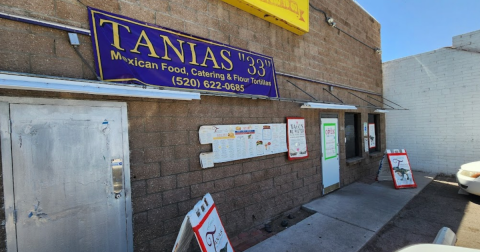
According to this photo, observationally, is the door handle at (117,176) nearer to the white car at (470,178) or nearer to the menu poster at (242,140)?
the menu poster at (242,140)

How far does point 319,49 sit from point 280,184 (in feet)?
12.1

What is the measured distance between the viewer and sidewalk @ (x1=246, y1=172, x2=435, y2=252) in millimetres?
3303

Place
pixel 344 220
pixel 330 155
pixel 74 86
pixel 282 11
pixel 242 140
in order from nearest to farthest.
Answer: pixel 74 86 < pixel 242 140 < pixel 344 220 < pixel 282 11 < pixel 330 155

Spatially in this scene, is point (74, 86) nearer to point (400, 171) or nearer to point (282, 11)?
point (282, 11)

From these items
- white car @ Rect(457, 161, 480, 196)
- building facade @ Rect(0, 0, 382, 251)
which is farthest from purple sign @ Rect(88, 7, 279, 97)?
white car @ Rect(457, 161, 480, 196)

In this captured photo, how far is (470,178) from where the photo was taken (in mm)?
5008

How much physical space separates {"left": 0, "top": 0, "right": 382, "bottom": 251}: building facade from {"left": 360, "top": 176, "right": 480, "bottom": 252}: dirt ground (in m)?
1.70

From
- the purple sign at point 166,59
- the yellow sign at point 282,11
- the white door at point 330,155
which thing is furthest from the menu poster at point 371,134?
the purple sign at point 166,59

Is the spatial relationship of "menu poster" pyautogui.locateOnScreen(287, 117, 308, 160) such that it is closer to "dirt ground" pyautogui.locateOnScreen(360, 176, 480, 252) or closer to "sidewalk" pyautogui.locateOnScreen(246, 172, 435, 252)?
"sidewalk" pyautogui.locateOnScreen(246, 172, 435, 252)

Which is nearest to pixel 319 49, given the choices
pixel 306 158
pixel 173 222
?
pixel 306 158

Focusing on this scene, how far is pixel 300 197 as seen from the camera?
193 inches

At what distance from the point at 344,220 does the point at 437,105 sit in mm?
6901

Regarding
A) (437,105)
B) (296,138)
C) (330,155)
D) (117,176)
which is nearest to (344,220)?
(296,138)

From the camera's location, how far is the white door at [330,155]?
18.4 ft
